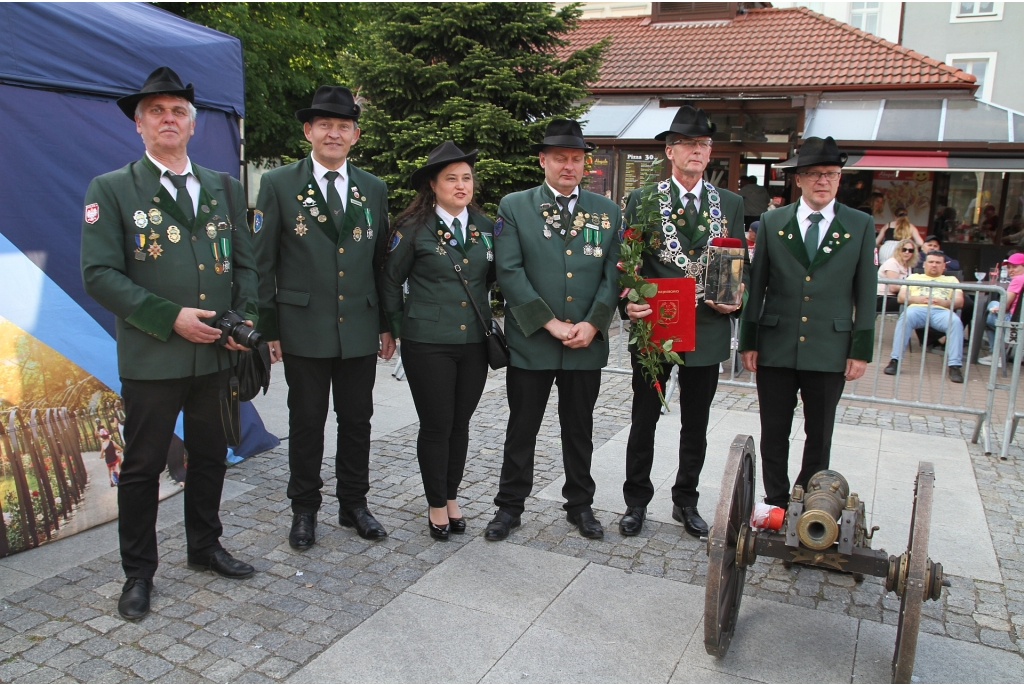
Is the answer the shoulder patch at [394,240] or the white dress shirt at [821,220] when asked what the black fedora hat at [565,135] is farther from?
the white dress shirt at [821,220]

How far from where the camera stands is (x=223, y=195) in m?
3.66

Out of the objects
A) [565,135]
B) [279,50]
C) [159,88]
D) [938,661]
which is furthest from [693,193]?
[279,50]

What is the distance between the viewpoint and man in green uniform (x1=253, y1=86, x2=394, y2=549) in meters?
3.93

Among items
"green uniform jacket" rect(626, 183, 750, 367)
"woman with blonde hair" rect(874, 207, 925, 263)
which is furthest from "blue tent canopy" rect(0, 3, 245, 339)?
"woman with blonde hair" rect(874, 207, 925, 263)

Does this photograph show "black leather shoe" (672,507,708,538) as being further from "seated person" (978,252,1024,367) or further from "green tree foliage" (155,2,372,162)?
"green tree foliage" (155,2,372,162)

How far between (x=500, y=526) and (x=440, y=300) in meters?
1.25

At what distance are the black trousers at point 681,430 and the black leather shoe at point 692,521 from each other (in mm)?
34

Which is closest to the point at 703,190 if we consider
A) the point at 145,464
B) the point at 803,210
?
the point at 803,210

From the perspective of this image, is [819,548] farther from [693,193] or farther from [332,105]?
[332,105]

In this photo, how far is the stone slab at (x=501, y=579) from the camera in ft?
11.4

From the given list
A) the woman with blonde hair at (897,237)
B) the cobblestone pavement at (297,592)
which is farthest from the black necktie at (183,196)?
the woman with blonde hair at (897,237)

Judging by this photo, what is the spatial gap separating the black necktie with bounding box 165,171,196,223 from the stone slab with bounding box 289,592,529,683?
6.39 feet

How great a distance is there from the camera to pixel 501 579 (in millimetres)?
3719

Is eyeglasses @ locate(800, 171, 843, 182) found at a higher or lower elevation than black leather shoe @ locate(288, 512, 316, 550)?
higher
